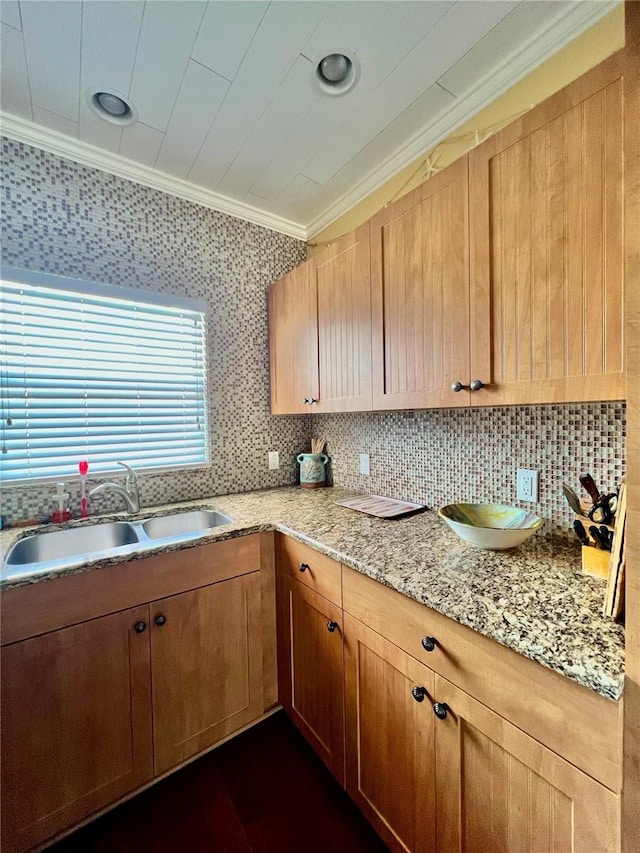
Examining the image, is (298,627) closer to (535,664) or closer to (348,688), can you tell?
(348,688)

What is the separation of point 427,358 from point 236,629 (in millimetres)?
1350

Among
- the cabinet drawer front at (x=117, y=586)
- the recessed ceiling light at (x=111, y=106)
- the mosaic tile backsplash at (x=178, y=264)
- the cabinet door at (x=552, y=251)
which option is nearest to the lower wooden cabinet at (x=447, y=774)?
the cabinet drawer front at (x=117, y=586)

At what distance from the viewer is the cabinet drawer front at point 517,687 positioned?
2.00 ft

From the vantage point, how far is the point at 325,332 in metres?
1.74

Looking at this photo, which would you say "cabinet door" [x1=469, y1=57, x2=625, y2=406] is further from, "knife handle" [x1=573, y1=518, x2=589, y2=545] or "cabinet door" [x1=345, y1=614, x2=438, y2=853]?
"cabinet door" [x1=345, y1=614, x2=438, y2=853]

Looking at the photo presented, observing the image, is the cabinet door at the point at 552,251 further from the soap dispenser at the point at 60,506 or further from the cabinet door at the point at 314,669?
the soap dispenser at the point at 60,506

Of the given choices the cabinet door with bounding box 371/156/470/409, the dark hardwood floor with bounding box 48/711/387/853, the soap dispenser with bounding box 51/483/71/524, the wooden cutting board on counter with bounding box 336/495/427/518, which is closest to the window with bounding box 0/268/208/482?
the soap dispenser with bounding box 51/483/71/524

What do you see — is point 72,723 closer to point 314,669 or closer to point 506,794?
point 314,669

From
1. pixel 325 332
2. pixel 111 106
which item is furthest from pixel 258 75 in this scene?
pixel 325 332

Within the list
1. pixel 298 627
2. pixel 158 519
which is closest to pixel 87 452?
pixel 158 519

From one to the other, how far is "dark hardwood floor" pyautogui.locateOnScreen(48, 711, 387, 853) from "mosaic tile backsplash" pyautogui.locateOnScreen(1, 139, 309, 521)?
114 centimetres

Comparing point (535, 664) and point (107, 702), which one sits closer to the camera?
point (535, 664)

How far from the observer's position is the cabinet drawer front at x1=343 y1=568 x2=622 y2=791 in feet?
2.00

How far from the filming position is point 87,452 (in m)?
1.68
